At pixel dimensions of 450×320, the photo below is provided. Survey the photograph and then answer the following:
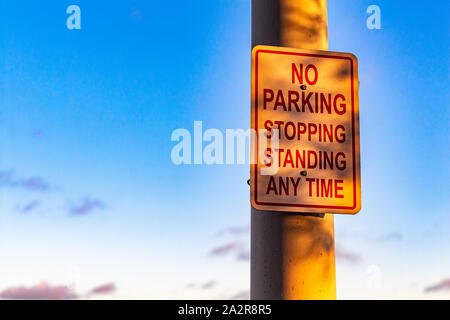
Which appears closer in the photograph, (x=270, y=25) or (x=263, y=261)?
(x=263, y=261)

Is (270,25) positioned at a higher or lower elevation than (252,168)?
higher

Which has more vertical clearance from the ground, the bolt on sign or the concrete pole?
the bolt on sign

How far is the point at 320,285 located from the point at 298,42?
1228 millimetres

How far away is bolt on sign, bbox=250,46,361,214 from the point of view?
261 cm

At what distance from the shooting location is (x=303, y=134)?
8.75 feet

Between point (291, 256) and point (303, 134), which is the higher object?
point (303, 134)

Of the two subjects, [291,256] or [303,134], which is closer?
[291,256]
